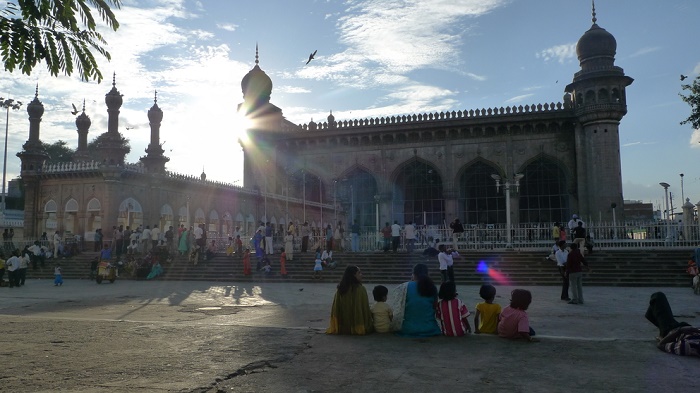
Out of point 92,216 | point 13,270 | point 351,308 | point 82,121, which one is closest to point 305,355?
point 351,308

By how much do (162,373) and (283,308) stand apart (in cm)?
557

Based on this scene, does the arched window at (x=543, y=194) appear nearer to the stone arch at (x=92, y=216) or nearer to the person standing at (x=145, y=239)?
the person standing at (x=145, y=239)

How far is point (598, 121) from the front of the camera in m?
26.4

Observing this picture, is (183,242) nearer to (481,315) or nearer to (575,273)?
(575,273)

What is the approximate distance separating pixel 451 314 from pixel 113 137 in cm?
2413

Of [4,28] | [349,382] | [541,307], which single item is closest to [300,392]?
[349,382]

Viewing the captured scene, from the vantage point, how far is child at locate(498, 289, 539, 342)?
21.7ft

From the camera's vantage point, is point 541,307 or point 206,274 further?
point 206,274

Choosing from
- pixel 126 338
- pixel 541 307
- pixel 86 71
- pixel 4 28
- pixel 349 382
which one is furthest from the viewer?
pixel 541 307

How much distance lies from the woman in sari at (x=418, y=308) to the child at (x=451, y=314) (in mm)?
110

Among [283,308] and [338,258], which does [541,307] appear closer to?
[283,308]

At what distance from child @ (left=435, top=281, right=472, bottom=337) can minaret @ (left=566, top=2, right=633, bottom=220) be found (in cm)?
2165

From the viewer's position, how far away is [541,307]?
1057 centimetres

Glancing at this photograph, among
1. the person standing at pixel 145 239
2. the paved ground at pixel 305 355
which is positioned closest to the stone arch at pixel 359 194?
the person standing at pixel 145 239
